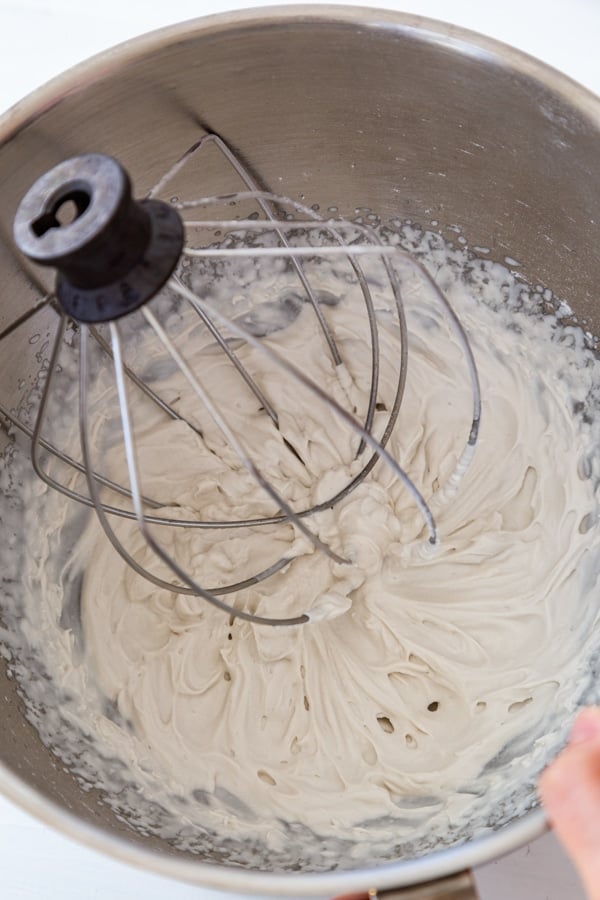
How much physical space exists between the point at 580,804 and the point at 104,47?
1.05 m

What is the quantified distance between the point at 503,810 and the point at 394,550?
1.01 feet

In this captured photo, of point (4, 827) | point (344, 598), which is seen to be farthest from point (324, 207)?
point (4, 827)

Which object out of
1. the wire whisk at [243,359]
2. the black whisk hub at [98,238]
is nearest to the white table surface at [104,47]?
the wire whisk at [243,359]

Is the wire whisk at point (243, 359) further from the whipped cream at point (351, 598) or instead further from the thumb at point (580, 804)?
the thumb at point (580, 804)

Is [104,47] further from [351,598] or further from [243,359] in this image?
[351,598]

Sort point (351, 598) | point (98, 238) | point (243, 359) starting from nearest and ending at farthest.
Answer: point (98, 238), point (351, 598), point (243, 359)

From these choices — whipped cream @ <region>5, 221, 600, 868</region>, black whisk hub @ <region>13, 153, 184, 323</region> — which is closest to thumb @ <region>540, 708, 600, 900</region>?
whipped cream @ <region>5, 221, 600, 868</region>

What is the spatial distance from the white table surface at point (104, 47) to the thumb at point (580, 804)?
0.34 metres

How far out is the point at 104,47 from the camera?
42.5 inches

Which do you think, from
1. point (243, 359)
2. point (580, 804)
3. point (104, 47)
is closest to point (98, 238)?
point (580, 804)

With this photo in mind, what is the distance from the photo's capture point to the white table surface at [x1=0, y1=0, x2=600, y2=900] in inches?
31.3

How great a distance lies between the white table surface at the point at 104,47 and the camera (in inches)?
31.3

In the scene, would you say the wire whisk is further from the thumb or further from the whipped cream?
the thumb

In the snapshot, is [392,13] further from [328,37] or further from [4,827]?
[4,827]
